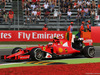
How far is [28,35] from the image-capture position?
20641 mm

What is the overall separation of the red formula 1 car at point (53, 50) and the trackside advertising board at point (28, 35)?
9580mm

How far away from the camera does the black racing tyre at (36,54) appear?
9.11 meters

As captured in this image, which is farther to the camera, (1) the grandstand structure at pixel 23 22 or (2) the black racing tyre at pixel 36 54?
(1) the grandstand structure at pixel 23 22

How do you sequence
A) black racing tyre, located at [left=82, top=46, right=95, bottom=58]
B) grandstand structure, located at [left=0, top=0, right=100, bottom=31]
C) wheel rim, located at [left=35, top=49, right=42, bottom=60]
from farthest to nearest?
1. grandstand structure, located at [left=0, top=0, right=100, bottom=31]
2. black racing tyre, located at [left=82, top=46, right=95, bottom=58]
3. wheel rim, located at [left=35, top=49, right=42, bottom=60]

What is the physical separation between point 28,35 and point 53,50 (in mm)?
10862

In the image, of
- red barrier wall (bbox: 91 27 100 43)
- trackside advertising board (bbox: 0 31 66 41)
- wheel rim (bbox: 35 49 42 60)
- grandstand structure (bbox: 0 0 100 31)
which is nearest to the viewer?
wheel rim (bbox: 35 49 42 60)

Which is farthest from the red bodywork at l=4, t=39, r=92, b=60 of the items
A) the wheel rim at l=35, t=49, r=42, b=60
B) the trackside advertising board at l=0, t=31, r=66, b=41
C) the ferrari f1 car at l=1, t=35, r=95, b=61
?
the trackside advertising board at l=0, t=31, r=66, b=41

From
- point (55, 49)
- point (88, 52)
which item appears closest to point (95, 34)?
point (88, 52)

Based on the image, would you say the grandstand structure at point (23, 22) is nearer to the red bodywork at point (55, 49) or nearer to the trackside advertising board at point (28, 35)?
the trackside advertising board at point (28, 35)

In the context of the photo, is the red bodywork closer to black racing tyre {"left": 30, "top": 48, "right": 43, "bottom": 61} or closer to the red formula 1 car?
the red formula 1 car

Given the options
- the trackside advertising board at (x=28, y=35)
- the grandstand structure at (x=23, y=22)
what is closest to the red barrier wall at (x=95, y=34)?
the grandstand structure at (x=23, y=22)

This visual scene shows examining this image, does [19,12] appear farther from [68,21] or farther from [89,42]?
[89,42]

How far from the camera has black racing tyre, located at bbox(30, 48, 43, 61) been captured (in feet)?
29.9

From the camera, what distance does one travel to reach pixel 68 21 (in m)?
23.7
